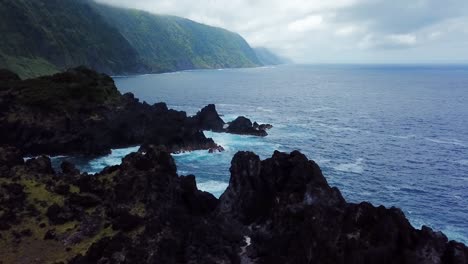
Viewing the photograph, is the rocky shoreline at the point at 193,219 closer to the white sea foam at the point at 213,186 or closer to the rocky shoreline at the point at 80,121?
the white sea foam at the point at 213,186

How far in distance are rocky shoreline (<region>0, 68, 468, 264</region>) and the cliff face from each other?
131 millimetres

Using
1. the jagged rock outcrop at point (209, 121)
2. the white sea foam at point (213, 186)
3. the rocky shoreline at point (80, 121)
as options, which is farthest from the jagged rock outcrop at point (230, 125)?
the white sea foam at point (213, 186)

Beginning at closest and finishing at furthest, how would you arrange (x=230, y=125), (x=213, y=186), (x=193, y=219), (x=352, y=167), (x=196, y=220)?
(x=196, y=220)
(x=193, y=219)
(x=213, y=186)
(x=352, y=167)
(x=230, y=125)

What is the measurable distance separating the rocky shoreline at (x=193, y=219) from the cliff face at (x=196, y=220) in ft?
0.43

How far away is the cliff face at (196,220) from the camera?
49938 mm

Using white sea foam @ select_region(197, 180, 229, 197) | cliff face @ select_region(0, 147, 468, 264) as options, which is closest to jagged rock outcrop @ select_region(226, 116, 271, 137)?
white sea foam @ select_region(197, 180, 229, 197)

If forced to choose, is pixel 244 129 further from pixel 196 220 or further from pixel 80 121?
pixel 196 220

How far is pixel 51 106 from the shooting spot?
121 m

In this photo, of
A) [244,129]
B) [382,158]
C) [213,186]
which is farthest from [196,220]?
[244,129]

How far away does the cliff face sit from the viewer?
49.9 m

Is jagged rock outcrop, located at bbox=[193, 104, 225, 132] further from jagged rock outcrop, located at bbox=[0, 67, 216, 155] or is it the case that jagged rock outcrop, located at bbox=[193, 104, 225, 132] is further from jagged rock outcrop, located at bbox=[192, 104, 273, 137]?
jagged rock outcrop, located at bbox=[0, 67, 216, 155]

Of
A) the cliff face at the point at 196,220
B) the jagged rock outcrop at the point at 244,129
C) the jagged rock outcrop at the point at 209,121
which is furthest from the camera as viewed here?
the jagged rock outcrop at the point at 209,121

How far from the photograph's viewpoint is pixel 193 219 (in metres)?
Result: 59.2

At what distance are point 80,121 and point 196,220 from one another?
72.0m
